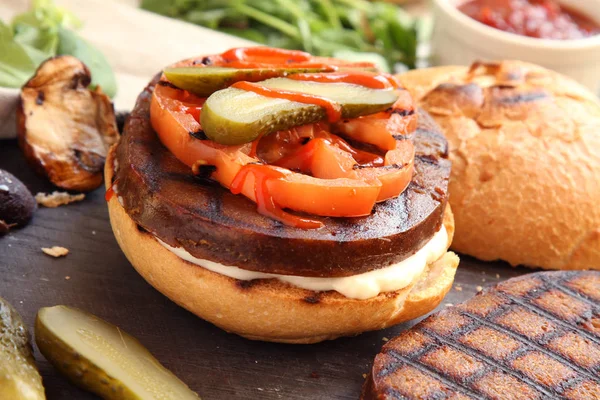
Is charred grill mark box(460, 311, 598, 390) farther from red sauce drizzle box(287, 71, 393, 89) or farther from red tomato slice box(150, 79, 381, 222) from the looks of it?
red sauce drizzle box(287, 71, 393, 89)

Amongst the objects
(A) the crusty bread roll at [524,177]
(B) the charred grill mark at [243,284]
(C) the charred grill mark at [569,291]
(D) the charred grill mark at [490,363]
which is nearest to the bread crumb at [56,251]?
(B) the charred grill mark at [243,284]

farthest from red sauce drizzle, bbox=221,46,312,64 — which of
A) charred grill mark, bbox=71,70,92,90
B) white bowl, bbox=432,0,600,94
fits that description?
white bowl, bbox=432,0,600,94

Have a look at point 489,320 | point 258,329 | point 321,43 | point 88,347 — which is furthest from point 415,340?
point 321,43

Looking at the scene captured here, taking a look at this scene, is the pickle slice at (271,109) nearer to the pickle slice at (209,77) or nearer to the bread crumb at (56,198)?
the pickle slice at (209,77)

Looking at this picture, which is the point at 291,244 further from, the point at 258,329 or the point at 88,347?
the point at 88,347

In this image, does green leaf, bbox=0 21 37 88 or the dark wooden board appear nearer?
the dark wooden board
